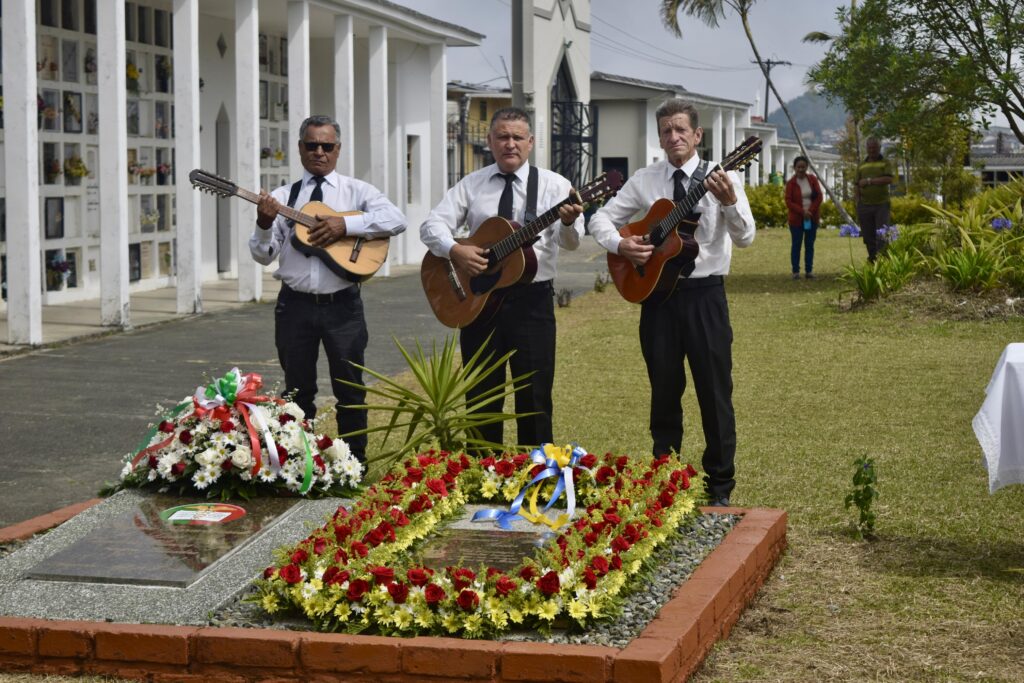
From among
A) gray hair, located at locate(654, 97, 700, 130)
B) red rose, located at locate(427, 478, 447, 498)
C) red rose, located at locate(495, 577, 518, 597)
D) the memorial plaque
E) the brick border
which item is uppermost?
gray hair, located at locate(654, 97, 700, 130)

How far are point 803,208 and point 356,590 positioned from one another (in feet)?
57.4

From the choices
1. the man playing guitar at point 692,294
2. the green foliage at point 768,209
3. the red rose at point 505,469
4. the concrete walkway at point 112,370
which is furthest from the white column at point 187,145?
the green foliage at point 768,209

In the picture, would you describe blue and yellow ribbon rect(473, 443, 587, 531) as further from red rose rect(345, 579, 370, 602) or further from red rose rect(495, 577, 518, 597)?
red rose rect(345, 579, 370, 602)

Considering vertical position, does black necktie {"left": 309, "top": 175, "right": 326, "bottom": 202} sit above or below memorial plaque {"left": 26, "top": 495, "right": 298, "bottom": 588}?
above

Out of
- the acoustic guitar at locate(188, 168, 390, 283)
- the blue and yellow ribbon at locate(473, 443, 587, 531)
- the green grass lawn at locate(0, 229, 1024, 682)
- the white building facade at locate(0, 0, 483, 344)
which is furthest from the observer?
the white building facade at locate(0, 0, 483, 344)

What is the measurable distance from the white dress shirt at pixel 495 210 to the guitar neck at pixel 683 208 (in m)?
0.41

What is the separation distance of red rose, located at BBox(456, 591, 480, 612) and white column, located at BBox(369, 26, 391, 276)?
1866 centimetres

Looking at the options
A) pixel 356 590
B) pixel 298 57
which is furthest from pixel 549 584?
pixel 298 57

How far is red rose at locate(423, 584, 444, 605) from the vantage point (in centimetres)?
502

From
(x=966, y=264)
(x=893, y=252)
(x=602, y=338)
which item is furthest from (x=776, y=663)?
(x=893, y=252)

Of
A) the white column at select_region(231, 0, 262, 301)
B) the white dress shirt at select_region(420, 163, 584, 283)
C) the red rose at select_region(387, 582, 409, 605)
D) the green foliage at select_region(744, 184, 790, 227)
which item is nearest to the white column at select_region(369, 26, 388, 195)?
the white column at select_region(231, 0, 262, 301)

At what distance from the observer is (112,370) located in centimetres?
1273

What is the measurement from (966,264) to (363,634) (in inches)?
523

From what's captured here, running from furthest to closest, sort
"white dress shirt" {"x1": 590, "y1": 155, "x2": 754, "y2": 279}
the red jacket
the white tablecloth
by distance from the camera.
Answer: the red jacket → "white dress shirt" {"x1": 590, "y1": 155, "x2": 754, "y2": 279} → the white tablecloth
